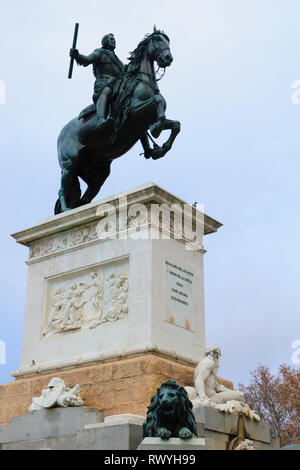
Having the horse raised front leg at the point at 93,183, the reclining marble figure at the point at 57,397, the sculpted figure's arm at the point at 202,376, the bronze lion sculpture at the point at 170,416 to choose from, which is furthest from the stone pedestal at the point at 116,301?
the bronze lion sculpture at the point at 170,416

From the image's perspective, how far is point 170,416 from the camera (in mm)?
8586

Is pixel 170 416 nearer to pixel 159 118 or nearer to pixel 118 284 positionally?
pixel 118 284

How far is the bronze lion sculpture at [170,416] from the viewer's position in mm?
8555

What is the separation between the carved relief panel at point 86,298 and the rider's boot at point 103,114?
2.56 meters

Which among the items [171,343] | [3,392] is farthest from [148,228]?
[3,392]

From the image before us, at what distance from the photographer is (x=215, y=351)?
10992mm

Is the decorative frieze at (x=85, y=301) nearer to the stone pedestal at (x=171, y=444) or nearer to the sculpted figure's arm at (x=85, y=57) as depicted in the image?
the stone pedestal at (x=171, y=444)

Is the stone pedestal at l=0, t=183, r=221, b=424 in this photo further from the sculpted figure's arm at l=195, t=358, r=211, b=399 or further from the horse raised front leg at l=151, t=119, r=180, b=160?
the horse raised front leg at l=151, t=119, r=180, b=160

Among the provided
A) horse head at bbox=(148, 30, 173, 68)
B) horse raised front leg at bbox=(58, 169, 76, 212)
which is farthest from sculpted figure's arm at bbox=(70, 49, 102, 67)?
horse raised front leg at bbox=(58, 169, 76, 212)

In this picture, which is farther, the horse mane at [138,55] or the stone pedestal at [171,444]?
the horse mane at [138,55]
